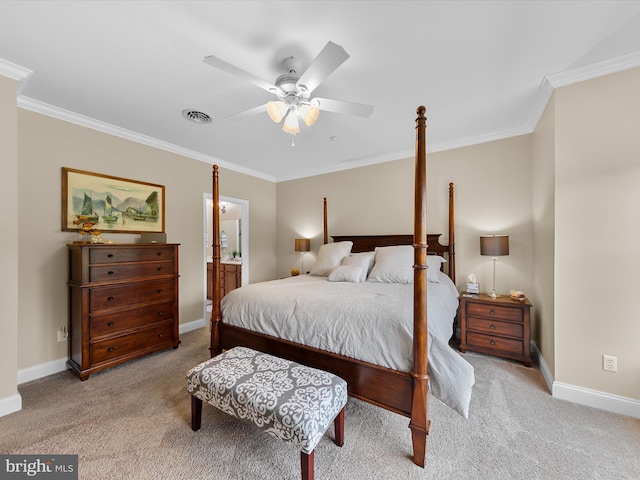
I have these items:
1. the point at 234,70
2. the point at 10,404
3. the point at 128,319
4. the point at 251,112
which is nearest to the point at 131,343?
the point at 128,319

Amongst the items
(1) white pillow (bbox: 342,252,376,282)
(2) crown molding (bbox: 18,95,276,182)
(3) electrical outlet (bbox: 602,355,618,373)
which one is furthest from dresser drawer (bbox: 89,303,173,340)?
(3) electrical outlet (bbox: 602,355,618,373)

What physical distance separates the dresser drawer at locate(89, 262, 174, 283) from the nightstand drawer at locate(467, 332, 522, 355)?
11.6ft

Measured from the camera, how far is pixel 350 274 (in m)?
3.00

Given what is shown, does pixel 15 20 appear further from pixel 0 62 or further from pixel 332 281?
pixel 332 281

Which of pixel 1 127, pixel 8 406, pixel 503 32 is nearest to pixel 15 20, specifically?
pixel 1 127

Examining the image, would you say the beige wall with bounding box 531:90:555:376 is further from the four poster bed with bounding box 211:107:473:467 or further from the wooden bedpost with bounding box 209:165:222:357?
the wooden bedpost with bounding box 209:165:222:357

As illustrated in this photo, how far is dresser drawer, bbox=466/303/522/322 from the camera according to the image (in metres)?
2.60

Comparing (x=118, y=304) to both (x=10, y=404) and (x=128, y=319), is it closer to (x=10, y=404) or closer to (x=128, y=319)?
(x=128, y=319)

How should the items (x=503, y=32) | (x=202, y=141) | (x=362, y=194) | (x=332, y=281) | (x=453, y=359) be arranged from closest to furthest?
(x=453, y=359), (x=503, y=32), (x=332, y=281), (x=202, y=141), (x=362, y=194)

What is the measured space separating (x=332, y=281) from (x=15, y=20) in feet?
10.0

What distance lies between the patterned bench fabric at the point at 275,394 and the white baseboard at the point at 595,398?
1.86m

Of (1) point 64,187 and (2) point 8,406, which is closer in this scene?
(2) point 8,406

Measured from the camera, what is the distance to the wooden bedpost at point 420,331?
4.74 feet

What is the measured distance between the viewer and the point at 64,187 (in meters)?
2.58
